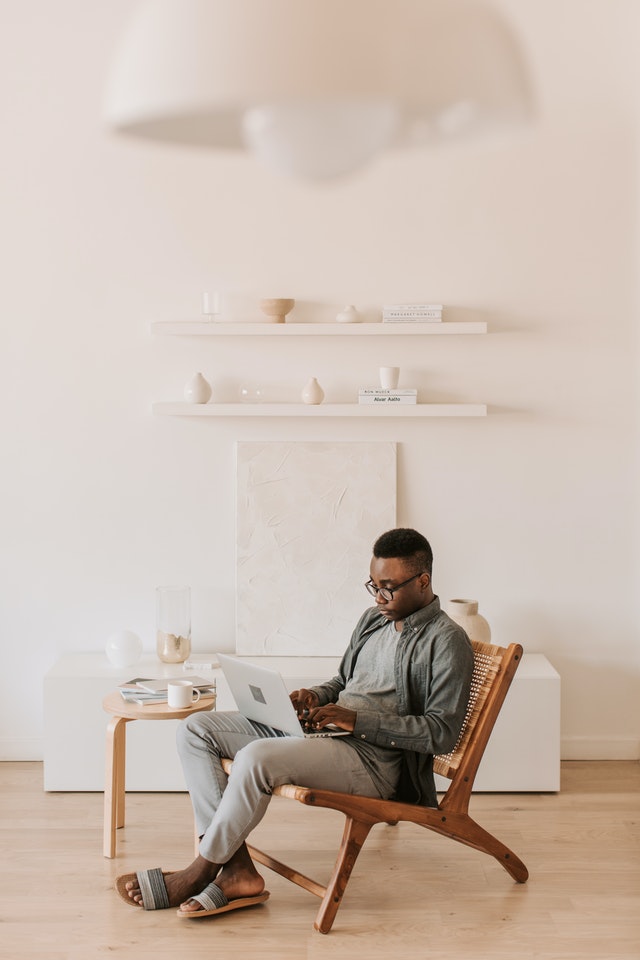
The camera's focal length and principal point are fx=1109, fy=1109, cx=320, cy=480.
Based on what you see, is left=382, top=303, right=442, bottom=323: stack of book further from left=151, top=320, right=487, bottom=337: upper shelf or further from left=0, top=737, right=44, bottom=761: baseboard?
left=0, top=737, right=44, bottom=761: baseboard

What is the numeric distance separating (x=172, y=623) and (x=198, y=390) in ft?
3.03

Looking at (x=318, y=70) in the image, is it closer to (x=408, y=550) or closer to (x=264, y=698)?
(x=408, y=550)

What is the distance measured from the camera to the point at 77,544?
180 inches

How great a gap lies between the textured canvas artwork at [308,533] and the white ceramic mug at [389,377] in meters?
0.25

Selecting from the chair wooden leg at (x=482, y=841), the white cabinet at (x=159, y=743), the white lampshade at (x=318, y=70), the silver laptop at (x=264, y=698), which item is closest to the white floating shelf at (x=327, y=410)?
the white cabinet at (x=159, y=743)

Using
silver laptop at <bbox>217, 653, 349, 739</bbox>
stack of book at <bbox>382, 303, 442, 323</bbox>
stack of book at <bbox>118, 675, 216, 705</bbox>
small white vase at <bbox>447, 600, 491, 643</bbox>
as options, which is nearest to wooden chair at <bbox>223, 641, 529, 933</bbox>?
silver laptop at <bbox>217, 653, 349, 739</bbox>

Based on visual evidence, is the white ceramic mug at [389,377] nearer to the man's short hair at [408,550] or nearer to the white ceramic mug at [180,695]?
the man's short hair at [408,550]

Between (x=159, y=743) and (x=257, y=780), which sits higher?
(x=257, y=780)

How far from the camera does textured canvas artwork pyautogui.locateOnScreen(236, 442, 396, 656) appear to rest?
4.50 metres

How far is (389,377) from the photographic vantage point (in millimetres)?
4410

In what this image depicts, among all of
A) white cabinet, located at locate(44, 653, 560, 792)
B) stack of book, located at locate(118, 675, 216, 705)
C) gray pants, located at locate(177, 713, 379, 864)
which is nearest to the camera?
gray pants, located at locate(177, 713, 379, 864)

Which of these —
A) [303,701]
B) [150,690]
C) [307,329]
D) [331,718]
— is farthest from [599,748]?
[307,329]

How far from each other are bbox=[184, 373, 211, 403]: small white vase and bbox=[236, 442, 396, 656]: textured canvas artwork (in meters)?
0.26

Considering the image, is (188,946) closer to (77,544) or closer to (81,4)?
(77,544)
